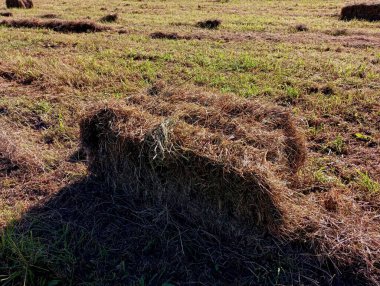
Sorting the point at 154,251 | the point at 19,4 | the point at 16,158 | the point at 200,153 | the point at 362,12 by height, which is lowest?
the point at 154,251

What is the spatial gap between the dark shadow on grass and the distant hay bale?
0.58 ft

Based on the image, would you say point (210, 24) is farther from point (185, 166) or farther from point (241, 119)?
point (185, 166)

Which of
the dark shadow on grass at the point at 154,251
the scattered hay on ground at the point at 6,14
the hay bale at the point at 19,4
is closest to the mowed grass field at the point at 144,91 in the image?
the dark shadow on grass at the point at 154,251

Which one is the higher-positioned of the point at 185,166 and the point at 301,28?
the point at 301,28


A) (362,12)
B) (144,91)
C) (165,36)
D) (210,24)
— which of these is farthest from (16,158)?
(362,12)

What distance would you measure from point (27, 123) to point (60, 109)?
55 centimetres

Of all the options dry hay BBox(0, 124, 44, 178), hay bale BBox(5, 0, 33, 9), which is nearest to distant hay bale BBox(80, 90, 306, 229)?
dry hay BBox(0, 124, 44, 178)

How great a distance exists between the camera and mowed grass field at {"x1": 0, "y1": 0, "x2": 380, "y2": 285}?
289cm

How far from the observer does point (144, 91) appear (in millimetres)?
4098

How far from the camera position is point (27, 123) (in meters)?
5.25

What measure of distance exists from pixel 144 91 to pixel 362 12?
42.4ft

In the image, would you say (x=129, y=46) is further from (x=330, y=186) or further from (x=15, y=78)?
(x=330, y=186)

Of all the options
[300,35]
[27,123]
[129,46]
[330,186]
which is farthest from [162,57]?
[330,186]

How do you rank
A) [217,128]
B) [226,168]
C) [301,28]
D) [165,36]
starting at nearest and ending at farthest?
[226,168], [217,128], [165,36], [301,28]
